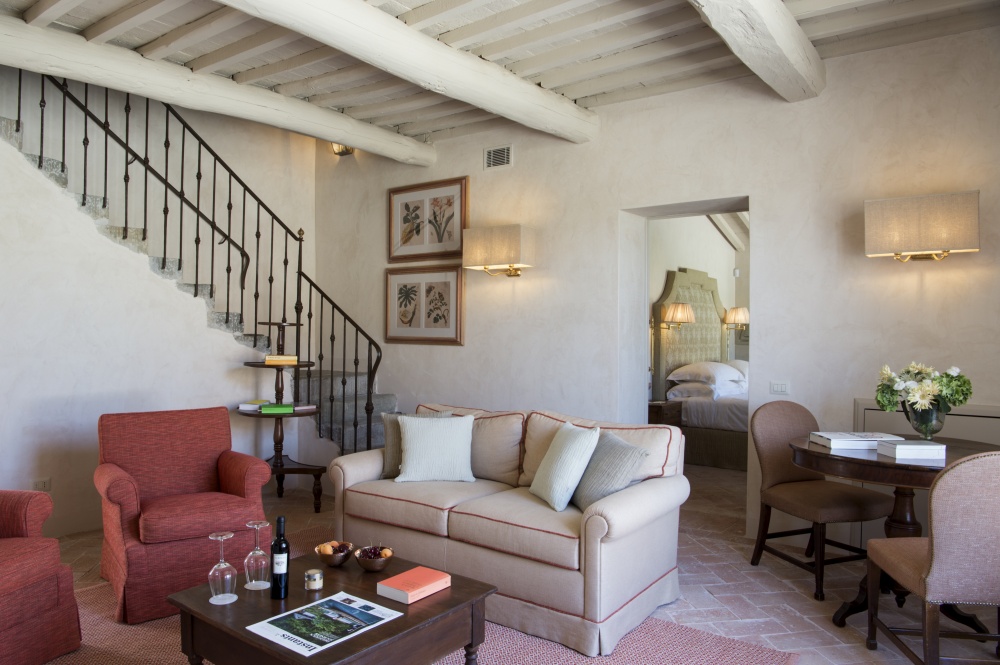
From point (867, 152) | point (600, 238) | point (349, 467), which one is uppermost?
point (867, 152)

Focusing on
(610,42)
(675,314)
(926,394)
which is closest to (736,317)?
(675,314)

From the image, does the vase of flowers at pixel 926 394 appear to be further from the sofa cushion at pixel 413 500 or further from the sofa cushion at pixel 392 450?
the sofa cushion at pixel 392 450

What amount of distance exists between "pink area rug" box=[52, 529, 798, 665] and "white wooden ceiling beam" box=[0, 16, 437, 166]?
306cm

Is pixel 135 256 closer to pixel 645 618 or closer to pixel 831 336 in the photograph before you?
pixel 645 618

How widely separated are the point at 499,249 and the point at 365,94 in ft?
4.82

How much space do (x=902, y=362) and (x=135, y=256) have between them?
16.7 feet

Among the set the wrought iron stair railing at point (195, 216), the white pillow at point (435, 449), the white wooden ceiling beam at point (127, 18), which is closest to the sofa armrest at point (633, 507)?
the white pillow at point (435, 449)

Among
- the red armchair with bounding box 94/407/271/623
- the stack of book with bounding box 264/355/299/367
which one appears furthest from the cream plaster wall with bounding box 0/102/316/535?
the red armchair with bounding box 94/407/271/623

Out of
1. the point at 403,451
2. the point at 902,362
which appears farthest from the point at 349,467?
the point at 902,362

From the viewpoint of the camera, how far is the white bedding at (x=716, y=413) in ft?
22.6

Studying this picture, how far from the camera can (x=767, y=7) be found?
10.9ft

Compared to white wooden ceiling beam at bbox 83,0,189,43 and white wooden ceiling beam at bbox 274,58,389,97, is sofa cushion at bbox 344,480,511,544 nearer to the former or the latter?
white wooden ceiling beam at bbox 274,58,389,97

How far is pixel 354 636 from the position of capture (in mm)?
2242

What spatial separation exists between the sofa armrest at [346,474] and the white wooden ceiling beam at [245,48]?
2455mm
